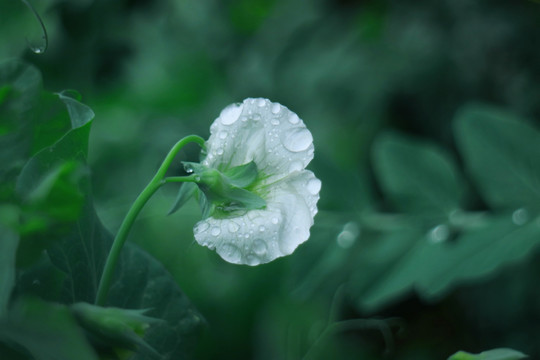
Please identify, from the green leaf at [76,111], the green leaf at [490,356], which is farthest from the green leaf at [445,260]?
the green leaf at [76,111]

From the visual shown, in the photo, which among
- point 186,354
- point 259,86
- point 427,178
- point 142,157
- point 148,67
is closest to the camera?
point 186,354

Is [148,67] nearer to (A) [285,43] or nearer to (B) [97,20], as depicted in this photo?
(B) [97,20]

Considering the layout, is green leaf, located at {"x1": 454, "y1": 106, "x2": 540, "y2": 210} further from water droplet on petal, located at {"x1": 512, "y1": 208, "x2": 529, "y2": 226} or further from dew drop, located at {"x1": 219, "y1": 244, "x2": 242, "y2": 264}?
dew drop, located at {"x1": 219, "y1": 244, "x2": 242, "y2": 264}

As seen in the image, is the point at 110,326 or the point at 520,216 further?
the point at 520,216

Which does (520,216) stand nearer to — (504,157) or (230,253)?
(504,157)

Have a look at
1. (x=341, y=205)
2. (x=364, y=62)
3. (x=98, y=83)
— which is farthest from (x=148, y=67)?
(x=341, y=205)

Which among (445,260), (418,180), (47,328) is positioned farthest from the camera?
(418,180)

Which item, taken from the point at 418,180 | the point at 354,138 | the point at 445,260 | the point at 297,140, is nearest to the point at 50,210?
the point at 297,140
